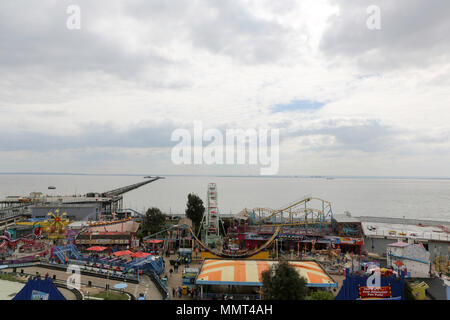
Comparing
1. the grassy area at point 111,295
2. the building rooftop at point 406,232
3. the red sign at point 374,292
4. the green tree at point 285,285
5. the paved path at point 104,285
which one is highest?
the green tree at point 285,285

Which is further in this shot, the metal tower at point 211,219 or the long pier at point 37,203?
the long pier at point 37,203

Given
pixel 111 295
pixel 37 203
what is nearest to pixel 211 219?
pixel 111 295

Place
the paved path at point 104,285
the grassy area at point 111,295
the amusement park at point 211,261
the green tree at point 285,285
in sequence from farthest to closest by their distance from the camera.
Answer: the paved path at point 104,285, the grassy area at point 111,295, the amusement park at point 211,261, the green tree at point 285,285

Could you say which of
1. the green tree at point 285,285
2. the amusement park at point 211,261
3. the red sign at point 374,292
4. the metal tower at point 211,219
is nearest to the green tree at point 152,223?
the amusement park at point 211,261

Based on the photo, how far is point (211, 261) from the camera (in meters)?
27.0

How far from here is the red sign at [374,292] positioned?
18391 mm

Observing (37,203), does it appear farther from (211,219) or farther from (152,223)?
(211,219)

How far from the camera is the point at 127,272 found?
27359 millimetres

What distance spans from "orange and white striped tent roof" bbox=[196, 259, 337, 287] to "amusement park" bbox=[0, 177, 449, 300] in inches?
3.1

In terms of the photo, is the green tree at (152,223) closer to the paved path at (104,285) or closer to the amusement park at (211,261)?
the amusement park at (211,261)

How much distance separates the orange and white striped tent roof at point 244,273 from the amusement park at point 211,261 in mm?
78
